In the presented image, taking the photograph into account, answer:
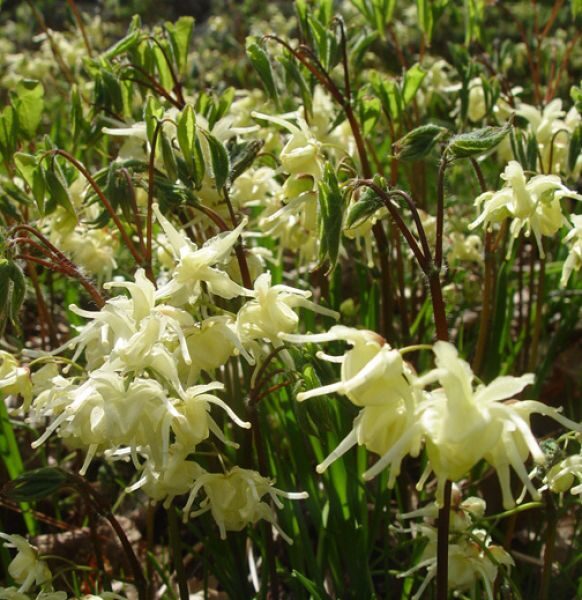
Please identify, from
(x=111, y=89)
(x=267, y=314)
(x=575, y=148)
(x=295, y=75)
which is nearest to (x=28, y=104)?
(x=111, y=89)

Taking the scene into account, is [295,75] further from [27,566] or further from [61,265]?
[27,566]

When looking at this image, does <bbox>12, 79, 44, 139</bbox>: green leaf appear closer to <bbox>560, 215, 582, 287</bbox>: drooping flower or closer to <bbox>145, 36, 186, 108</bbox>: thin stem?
<bbox>145, 36, 186, 108</bbox>: thin stem

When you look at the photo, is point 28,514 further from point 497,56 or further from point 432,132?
point 497,56

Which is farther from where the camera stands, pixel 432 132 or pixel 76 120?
pixel 76 120

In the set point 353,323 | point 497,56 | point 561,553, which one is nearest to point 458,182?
point 497,56

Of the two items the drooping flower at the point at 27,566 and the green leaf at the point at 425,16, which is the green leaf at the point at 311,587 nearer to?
the drooping flower at the point at 27,566

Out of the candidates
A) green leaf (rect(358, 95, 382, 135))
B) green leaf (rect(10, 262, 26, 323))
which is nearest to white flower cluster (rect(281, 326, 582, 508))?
green leaf (rect(10, 262, 26, 323))

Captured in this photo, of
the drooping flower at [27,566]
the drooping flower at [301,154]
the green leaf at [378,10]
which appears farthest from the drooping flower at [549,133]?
the drooping flower at [27,566]

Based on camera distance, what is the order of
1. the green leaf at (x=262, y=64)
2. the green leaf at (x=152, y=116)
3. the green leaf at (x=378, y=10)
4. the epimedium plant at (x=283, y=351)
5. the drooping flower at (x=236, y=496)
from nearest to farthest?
the epimedium plant at (x=283, y=351) < the drooping flower at (x=236, y=496) < the green leaf at (x=152, y=116) < the green leaf at (x=262, y=64) < the green leaf at (x=378, y=10)
